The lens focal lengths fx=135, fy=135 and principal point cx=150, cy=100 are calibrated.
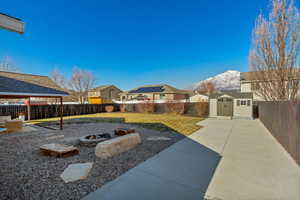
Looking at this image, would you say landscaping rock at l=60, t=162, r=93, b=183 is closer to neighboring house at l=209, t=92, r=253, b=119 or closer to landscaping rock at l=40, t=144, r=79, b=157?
landscaping rock at l=40, t=144, r=79, b=157

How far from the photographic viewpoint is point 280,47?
6137 mm

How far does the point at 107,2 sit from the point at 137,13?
2.57 m

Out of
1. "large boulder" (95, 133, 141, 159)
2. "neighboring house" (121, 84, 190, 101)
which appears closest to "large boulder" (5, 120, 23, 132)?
"large boulder" (95, 133, 141, 159)

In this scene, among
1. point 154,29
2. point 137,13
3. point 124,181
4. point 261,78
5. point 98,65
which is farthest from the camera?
point 98,65

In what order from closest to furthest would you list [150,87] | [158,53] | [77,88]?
[158,53] < [77,88] < [150,87]

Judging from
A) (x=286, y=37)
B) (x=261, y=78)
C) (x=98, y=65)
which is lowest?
(x=261, y=78)

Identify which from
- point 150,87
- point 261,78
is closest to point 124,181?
point 261,78

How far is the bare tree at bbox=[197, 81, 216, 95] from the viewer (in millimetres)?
40219

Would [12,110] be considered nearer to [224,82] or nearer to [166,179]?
[166,179]

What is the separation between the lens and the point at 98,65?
22719 mm

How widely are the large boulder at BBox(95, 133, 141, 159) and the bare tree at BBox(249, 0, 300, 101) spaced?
6940 mm

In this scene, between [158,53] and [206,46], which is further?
[158,53]

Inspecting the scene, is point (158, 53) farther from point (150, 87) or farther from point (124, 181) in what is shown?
point (124, 181)

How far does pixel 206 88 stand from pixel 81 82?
113 feet
